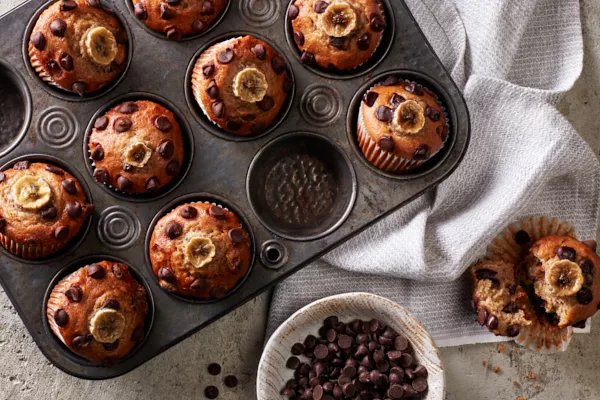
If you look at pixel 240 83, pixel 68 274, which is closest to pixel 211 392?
pixel 68 274

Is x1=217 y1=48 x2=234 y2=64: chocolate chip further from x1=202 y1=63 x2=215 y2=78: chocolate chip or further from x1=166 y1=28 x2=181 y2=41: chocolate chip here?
x1=166 y1=28 x2=181 y2=41: chocolate chip

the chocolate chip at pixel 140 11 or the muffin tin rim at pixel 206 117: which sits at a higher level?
the chocolate chip at pixel 140 11

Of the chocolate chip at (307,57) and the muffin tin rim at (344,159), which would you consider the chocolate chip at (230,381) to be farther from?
the chocolate chip at (307,57)

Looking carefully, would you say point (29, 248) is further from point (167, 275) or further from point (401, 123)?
point (401, 123)

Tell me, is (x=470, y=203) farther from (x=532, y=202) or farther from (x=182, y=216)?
(x=182, y=216)

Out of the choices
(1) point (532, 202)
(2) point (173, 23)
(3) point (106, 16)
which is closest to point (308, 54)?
(2) point (173, 23)

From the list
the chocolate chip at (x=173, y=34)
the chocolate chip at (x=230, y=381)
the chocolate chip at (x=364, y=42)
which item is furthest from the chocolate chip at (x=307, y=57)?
the chocolate chip at (x=230, y=381)
